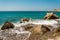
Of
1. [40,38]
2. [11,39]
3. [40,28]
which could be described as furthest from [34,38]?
[11,39]

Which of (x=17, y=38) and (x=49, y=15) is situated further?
(x=49, y=15)

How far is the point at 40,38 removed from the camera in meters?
10.6

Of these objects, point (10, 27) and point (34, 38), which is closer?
point (34, 38)

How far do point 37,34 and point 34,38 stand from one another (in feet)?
2.97

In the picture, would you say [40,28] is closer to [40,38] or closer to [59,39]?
[40,38]

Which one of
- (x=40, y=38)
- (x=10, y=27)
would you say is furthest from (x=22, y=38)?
(x=10, y=27)

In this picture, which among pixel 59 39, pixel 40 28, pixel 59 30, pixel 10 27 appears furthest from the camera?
pixel 10 27

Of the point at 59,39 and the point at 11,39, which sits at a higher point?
the point at 59,39

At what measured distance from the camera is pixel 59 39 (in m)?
9.23

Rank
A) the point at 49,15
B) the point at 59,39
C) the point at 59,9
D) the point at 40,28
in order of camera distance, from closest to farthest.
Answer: the point at 59,39, the point at 40,28, the point at 49,15, the point at 59,9

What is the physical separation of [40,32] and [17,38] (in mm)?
2004

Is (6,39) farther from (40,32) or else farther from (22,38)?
(40,32)

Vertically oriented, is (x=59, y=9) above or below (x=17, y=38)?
below

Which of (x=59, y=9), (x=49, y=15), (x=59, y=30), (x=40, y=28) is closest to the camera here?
(x=59, y=30)
